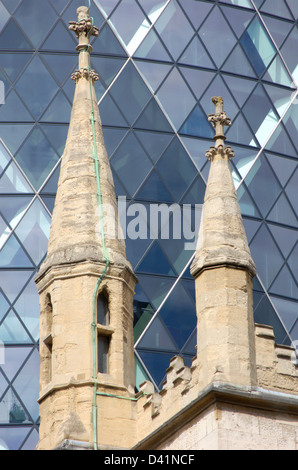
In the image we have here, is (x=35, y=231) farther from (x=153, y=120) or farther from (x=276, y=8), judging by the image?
(x=276, y=8)

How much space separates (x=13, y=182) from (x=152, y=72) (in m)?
3.87

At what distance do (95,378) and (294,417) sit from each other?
289cm

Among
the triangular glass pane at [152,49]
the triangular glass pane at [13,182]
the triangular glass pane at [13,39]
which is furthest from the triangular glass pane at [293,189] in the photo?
the triangular glass pane at [13,39]

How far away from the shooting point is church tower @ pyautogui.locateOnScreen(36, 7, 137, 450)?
74.5 ft

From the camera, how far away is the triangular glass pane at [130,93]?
118ft

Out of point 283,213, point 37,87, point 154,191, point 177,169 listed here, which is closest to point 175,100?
point 177,169

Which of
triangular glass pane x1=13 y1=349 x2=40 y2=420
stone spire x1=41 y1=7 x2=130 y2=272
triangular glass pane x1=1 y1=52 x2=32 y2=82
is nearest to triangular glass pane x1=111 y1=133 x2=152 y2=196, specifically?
triangular glass pane x1=1 y1=52 x2=32 y2=82

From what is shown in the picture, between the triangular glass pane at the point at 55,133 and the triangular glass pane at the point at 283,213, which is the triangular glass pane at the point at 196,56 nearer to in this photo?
the triangular glass pane at the point at 55,133

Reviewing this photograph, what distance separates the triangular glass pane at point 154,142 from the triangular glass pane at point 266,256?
8.85 feet

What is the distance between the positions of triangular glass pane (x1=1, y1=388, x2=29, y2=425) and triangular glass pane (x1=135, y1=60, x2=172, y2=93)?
7.44 m

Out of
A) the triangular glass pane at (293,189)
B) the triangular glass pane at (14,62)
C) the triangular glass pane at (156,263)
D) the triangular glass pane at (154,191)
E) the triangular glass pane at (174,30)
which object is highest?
the triangular glass pane at (174,30)

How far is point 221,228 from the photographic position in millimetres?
22359

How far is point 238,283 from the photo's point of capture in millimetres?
22016

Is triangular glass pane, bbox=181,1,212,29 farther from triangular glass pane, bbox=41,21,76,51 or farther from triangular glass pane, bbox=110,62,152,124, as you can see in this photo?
triangular glass pane, bbox=41,21,76,51
